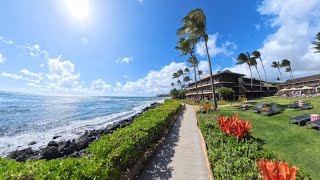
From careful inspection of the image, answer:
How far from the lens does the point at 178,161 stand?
10.1 metres

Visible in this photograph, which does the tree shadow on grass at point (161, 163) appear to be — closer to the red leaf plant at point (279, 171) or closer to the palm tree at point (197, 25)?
the red leaf plant at point (279, 171)

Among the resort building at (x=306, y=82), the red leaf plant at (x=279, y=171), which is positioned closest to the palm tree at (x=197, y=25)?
the red leaf plant at (x=279, y=171)

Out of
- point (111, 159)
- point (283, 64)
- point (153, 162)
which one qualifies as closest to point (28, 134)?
point (153, 162)

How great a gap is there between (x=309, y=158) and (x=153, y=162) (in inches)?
265

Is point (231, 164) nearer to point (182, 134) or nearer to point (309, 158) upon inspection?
point (309, 158)

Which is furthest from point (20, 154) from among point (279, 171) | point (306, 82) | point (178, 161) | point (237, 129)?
point (306, 82)

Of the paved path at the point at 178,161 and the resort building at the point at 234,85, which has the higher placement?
the resort building at the point at 234,85

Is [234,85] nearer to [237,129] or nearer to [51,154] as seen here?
[237,129]

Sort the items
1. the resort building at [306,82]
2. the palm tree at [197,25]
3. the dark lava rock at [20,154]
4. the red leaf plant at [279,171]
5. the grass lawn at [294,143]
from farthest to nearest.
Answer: the resort building at [306,82]
the palm tree at [197,25]
the dark lava rock at [20,154]
the grass lawn at [294,143]
the red leaf plant at [279,171]

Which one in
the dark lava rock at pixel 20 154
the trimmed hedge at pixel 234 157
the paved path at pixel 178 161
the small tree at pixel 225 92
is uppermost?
the small tree at pixel 225 92

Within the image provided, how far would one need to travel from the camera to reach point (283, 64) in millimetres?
104250

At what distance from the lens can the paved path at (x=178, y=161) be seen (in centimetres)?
850

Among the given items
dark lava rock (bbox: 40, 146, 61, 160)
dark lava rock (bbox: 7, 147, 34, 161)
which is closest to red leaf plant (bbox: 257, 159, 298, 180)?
dark lava rock (bbox: 40, 146, 61, 160)

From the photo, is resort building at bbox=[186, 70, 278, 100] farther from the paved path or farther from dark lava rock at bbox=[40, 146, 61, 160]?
dark lava rock at bbox=[40, 146, 61, 160]
